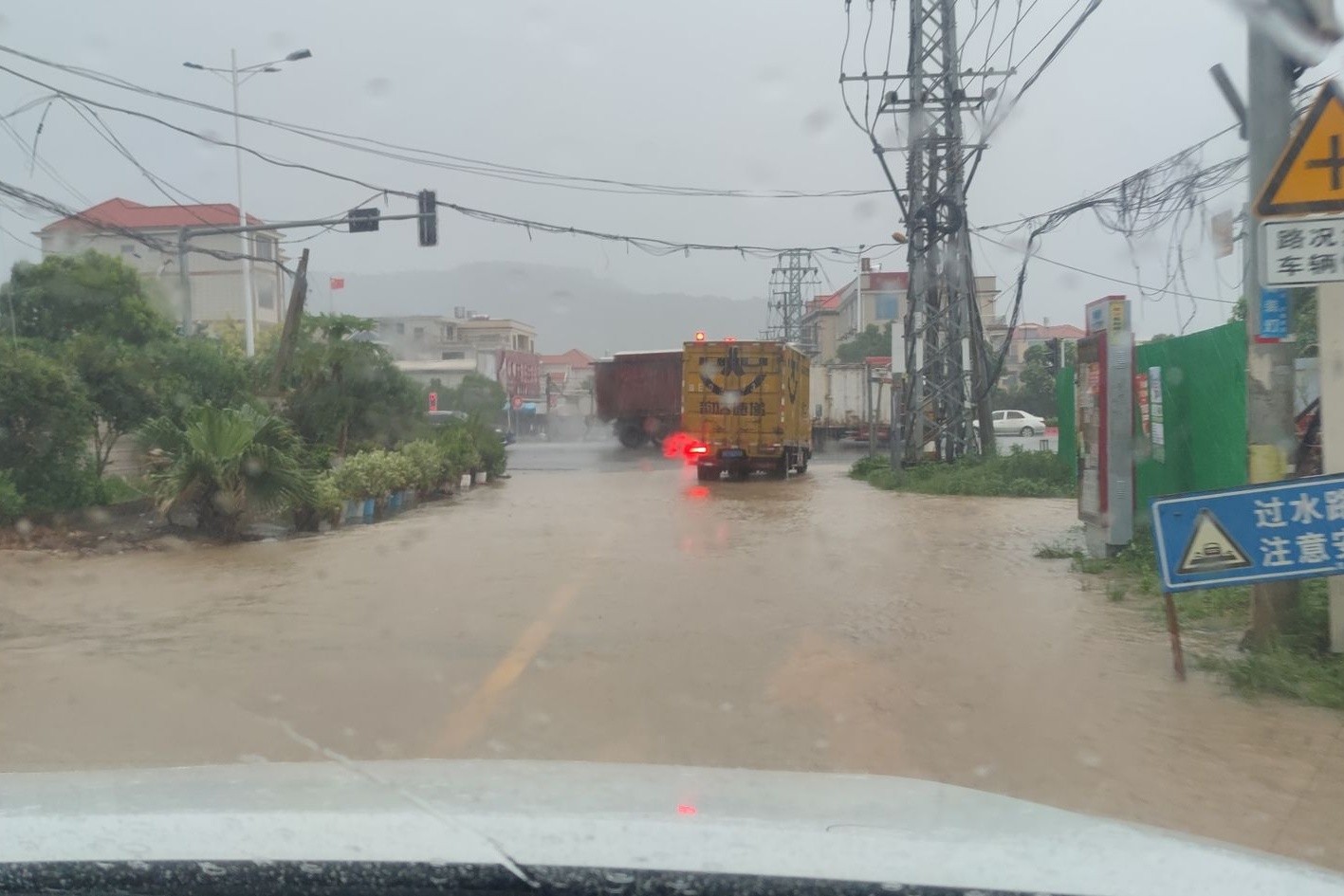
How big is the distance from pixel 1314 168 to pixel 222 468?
452 inches

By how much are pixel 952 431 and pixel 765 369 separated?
402 cm

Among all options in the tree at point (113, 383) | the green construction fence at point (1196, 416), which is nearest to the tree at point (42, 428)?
the tree at point (113, 383)

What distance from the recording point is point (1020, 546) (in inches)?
531

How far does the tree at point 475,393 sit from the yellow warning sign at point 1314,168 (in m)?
27.5

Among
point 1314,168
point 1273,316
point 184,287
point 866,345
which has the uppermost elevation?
point 866,345

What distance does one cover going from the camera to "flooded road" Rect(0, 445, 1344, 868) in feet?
18.7

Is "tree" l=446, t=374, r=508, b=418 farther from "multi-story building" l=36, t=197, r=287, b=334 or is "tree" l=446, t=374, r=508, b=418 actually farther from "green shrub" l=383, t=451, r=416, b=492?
"green shrub" l=383, t=451, r=416, b=492

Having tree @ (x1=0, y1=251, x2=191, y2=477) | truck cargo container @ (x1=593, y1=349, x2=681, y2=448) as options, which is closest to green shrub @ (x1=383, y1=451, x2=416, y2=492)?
tree @ (x1=0, y1=251, x2=191, y2=477)

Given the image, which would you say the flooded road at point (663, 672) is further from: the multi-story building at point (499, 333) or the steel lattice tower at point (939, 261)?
the multi-story building at point (499, 333)

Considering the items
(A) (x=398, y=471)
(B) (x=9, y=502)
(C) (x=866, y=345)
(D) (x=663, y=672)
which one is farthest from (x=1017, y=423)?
(D) (x=663, y=672)

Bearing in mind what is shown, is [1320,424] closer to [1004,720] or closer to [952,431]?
[1004,720]

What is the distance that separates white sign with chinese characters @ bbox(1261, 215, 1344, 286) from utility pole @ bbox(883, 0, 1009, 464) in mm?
13960

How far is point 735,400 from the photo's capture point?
24719 millimetres

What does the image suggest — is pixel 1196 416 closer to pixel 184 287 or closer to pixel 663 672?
pixel 663 672
